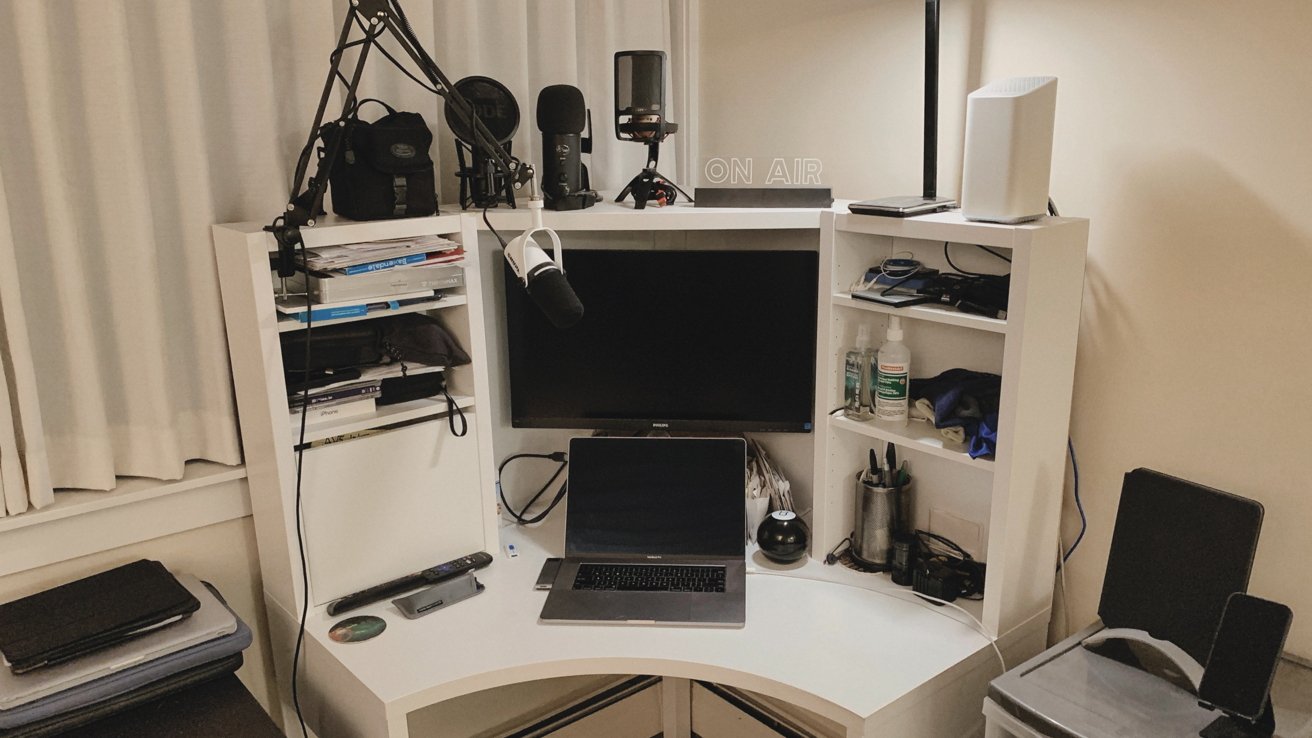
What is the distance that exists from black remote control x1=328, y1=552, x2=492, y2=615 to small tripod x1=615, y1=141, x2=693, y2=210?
A: 74 centimetres

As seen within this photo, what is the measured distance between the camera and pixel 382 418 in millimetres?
1613

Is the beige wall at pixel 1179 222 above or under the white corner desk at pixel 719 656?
above

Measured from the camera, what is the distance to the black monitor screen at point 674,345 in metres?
1.81

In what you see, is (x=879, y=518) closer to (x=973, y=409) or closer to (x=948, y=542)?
(x=948, y=542)

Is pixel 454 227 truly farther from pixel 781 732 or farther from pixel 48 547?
pixel 781 732

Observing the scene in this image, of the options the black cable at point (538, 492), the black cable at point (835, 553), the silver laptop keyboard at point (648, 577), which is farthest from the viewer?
the black cable at point (538, 492)

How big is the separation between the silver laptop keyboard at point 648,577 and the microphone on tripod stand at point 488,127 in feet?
2.28

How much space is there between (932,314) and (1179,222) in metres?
0.38

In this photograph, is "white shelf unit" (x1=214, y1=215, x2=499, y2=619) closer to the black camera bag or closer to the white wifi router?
the black camera bag

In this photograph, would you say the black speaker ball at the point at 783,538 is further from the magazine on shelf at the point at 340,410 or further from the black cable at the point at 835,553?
the magazine on shelf at the point at 340,410

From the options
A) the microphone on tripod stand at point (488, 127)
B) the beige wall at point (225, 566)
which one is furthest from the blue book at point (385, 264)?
the beige wall at point (225, 566)

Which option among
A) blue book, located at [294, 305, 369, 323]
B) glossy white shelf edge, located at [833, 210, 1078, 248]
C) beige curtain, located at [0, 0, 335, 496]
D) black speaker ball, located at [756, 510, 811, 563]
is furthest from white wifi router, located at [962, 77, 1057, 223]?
beige curtain, located at [0, 0, 335, 496]

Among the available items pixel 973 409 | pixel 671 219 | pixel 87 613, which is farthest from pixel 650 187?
pixel 87 613

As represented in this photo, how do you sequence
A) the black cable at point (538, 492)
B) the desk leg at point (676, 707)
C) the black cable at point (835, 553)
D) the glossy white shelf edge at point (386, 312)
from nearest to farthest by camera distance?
the glossy white shelf edge at point (386, 312), the black cable at point (835, 553), the black cable at point (538, 492), the desk leg at point (676, 707)
